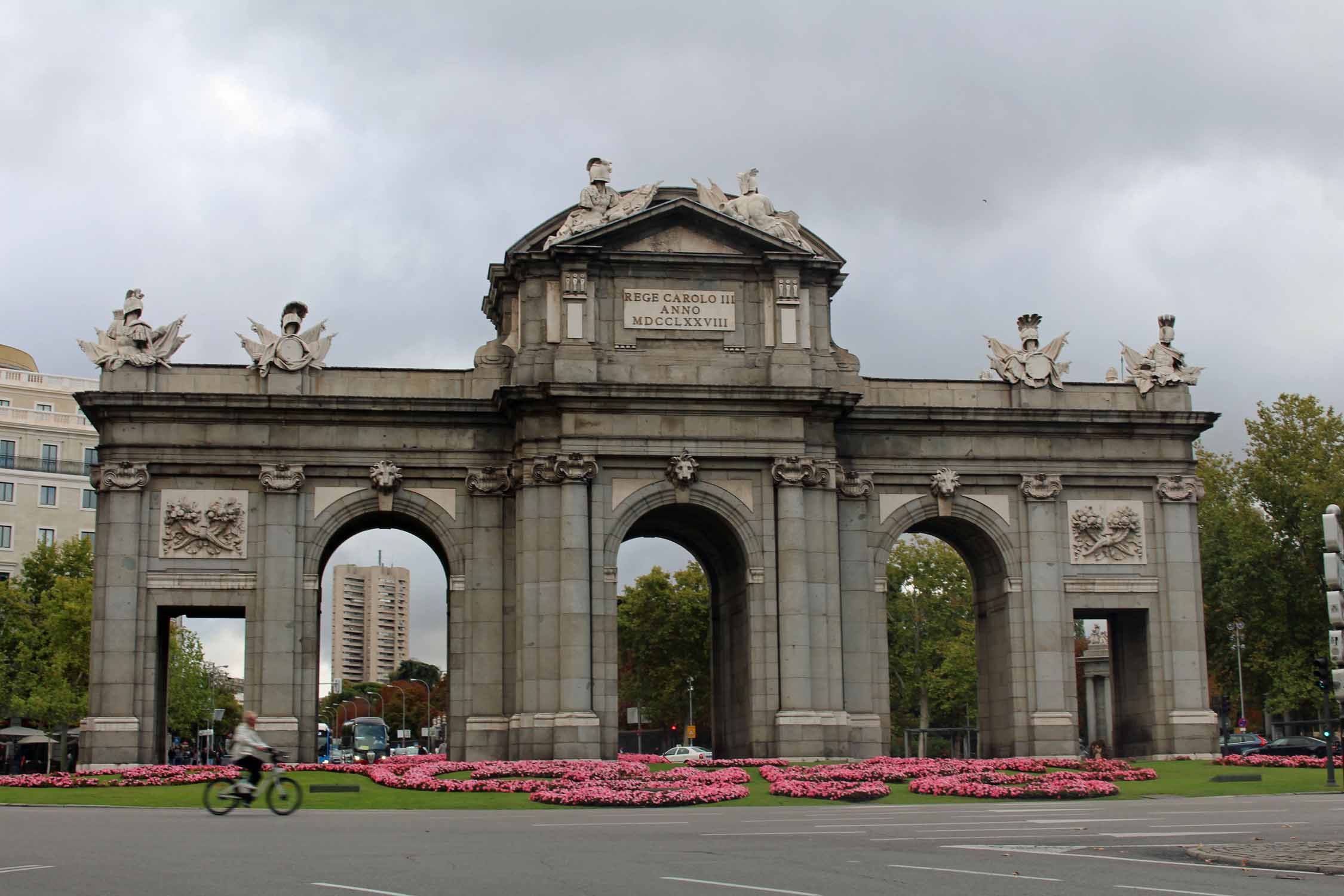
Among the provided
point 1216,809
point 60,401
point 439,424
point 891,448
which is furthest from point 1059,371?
point 60,401

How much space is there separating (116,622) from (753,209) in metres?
24.1

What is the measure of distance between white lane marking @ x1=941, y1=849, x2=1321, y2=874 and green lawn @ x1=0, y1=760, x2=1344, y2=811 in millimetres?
14059

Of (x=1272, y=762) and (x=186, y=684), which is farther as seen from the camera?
(x=186, y=684)

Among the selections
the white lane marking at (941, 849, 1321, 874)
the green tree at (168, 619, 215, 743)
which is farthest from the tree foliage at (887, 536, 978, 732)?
the white lane marking at (941, 849, 1321, 874)

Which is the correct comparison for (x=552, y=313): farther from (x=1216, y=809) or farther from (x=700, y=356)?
(x=1216, y=809)

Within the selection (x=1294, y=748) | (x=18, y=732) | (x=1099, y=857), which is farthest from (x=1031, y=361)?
(x=18, y=732)

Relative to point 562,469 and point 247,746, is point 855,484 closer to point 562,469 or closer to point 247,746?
point 562,469

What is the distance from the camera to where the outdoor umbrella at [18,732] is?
78331 mm

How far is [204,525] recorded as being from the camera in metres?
51.3

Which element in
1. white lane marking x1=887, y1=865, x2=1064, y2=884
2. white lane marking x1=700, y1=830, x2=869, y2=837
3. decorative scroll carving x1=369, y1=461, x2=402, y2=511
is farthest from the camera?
decorative scroll carving x1=369, y1=461, x2=402, y2=511

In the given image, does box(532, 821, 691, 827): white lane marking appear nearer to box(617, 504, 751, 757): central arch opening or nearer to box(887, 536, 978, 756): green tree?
box(617, 504, 751, 757): central arch opening

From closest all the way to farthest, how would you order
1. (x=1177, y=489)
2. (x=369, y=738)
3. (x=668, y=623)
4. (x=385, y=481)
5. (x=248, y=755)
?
(x=248, y=755) → (x=385, y=481) → (x=1177, y=489) → (x=668, y=623) → (x=369, y=738)

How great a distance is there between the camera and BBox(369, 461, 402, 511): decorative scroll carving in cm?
5181

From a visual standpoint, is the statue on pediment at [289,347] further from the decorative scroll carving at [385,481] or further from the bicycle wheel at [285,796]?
the bicycle wheel at [285,796]
